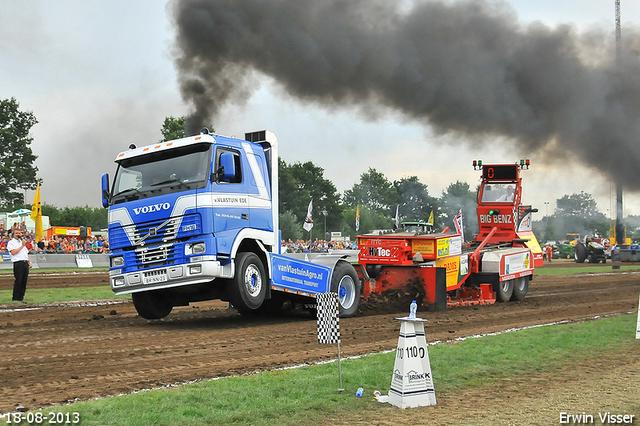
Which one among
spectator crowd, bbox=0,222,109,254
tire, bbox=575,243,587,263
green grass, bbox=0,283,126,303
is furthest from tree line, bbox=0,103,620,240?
green grass, bbox=0,283,126,303

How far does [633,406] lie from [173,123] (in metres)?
48.7

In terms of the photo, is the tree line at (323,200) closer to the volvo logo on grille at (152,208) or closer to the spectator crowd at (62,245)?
the spectator crowd at (62,245)

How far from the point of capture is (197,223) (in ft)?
33.4

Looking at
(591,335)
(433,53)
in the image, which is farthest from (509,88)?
(591,335)

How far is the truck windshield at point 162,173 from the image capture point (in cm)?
1044

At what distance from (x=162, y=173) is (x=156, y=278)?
5.94ft

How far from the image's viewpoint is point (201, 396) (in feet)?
→ 19.4

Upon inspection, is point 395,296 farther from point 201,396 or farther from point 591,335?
point 201,396

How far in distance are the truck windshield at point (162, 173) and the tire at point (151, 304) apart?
200 centimetres

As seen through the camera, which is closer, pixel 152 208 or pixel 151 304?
pixel 152 208

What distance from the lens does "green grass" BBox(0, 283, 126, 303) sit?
53.8 feet

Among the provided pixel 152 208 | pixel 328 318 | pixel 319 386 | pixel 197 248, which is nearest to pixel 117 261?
pixel 152 208

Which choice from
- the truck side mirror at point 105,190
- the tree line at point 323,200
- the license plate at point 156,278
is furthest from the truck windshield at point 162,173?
the tree line at point 323,200

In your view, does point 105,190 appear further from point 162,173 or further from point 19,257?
point 19,257
